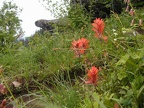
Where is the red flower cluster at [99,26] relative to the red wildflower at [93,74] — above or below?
above

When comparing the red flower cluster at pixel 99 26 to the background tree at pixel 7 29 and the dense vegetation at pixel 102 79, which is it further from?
the background tree at pixel 7 29

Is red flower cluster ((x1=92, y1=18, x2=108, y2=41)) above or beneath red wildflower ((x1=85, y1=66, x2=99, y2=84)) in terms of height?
above

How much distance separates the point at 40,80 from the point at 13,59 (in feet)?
3.76

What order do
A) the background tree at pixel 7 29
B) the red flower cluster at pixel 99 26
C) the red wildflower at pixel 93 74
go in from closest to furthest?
the red wildflower at pixel 93 74, the red flower cluster at pixel 99 26, the background tree at pixel 7 29

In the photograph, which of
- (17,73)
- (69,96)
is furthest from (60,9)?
(69,96)

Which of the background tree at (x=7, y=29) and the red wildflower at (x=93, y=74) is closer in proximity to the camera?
the red wildflower at (x=93, y=74)

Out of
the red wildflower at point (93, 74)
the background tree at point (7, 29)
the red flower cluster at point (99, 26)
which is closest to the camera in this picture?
the red wildflower at point (93, 74)

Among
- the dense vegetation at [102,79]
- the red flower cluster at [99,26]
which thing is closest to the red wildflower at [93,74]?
the dense vegetation at [102,79]

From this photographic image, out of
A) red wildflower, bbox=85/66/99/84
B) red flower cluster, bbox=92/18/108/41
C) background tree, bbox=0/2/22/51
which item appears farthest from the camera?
background tree, bbox=0/2/22/51

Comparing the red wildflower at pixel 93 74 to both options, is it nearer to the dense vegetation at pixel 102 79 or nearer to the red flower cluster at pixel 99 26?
the dense vegetation at pixel 102 79

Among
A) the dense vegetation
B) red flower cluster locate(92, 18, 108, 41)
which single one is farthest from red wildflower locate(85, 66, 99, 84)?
red flower cluster locate(92, 18, 108, 41)

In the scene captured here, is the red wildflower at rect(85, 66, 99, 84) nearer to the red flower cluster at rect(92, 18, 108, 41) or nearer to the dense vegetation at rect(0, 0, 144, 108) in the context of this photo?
the dense vegetation at rect(0, 0, 144, 108)

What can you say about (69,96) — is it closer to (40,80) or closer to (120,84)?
(120,84)

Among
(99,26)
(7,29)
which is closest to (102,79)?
(99,26)
